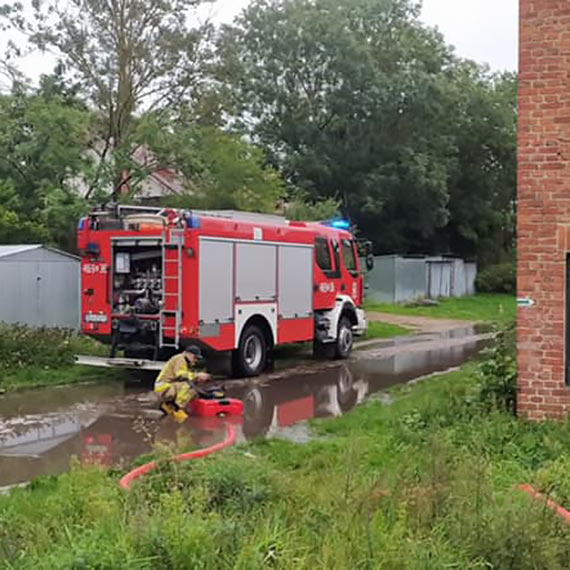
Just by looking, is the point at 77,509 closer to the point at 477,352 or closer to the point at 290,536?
the point at 290,536

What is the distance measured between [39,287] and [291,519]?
12.9m

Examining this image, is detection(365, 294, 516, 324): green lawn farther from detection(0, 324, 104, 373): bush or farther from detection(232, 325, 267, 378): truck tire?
detection(0, 324, 104, 373): bush

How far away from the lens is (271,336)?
16.6 meters

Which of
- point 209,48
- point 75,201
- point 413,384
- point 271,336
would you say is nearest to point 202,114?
point 209,48

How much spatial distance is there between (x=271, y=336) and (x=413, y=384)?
2903 mm

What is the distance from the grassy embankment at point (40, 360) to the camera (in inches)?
564

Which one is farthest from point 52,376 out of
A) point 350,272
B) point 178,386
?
point 350,272

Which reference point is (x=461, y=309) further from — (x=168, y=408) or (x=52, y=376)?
(x=168, y=408)

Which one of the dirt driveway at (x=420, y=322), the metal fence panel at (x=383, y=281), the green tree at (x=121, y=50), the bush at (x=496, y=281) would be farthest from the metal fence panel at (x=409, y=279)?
the green tree at (x=121, y=50)

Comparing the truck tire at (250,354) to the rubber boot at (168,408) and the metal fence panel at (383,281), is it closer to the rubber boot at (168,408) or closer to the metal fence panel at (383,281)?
the rubber boot at (168,408)

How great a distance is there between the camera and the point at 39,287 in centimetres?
1709

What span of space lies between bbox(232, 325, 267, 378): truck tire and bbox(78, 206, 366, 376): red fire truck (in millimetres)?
18

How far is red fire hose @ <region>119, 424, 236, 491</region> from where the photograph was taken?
6766 mm

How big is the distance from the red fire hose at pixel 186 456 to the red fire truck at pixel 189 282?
3489 mm
